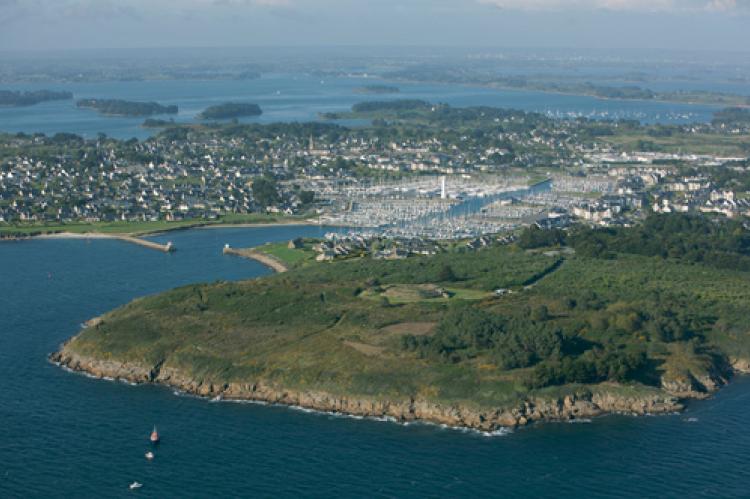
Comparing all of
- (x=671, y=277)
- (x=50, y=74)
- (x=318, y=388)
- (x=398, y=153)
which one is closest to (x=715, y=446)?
(x=318, y=388)

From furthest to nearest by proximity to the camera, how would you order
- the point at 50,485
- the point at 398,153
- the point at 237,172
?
the point at 398,153 → the point at 237,172 → the point at 50,485

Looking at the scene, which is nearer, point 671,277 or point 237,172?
point 671,277

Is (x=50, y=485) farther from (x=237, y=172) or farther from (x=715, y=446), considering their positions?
(x=237, y=172)

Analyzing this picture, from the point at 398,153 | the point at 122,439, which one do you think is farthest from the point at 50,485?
the point at 398,153

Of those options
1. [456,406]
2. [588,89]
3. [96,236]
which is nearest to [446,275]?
[456,406]

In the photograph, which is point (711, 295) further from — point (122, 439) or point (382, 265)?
point (122, 439)

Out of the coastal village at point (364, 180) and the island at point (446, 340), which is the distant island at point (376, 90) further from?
the island at point (446, 340)

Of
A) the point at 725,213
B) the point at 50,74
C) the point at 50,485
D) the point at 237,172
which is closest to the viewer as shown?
the point at 50,485
